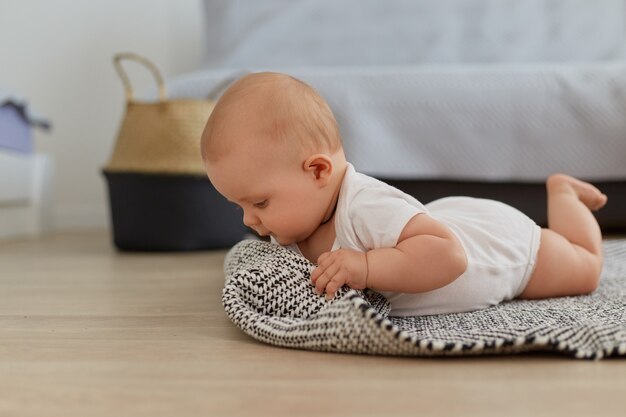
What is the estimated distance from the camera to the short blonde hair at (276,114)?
1031mm

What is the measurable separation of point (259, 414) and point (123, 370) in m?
0.22

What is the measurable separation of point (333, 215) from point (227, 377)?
36 cm

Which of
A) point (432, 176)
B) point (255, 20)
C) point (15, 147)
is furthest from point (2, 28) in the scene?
point (432, 176)

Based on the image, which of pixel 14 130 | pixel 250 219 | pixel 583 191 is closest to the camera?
pixel 250 219

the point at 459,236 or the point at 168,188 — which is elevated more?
the point at 459,236

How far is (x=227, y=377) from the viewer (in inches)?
32.9

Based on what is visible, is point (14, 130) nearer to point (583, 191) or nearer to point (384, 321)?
point (583, 191)

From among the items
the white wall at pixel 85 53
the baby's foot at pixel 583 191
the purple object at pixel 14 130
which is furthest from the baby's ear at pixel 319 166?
Answer: the white wall at pixel 85 53

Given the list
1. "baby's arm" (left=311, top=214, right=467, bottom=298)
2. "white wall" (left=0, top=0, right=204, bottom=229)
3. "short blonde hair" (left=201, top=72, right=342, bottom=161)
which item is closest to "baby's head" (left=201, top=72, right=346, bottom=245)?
"short blonde hair" (left=201, top=72, right=342, bottom=161)

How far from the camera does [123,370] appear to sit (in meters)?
0.88

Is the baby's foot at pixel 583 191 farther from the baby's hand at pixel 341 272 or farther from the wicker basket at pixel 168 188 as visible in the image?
the wicker basket at pixel 168 188

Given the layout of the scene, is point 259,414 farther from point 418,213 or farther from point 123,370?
point 418,213

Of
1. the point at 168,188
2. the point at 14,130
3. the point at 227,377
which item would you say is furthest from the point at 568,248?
the point at 14,130

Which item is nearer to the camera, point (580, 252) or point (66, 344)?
point (66, 344)
